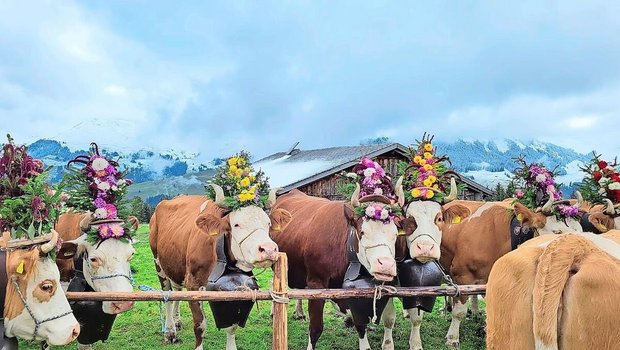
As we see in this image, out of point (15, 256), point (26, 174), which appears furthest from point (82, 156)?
point (15, 256)

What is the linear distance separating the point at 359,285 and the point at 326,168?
37.3 feet

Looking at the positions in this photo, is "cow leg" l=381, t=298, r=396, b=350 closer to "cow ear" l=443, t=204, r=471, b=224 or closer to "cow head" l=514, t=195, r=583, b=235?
"cow ear" l=443, t=204, r=471, b=224

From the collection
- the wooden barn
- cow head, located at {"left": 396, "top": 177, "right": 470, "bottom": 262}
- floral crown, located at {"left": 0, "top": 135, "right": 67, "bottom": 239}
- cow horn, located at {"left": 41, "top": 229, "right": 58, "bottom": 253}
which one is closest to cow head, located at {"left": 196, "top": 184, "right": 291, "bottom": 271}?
cow head, located at {"left": 396, "top": 177, "right": 470, "bottom": 262}

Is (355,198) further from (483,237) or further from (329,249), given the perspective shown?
(483,237)

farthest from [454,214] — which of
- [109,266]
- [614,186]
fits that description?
[109,266]

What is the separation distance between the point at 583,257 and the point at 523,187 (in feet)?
16.2

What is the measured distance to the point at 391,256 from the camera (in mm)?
5496

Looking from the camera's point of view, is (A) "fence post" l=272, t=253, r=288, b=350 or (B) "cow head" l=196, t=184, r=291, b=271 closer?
(A) "fence post" l=272, t=253, r=288, b=350

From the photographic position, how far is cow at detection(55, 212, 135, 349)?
5055mm

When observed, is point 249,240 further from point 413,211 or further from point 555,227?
point 555,227

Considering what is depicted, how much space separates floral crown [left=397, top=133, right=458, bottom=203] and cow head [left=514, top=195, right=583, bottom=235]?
120 centimetres

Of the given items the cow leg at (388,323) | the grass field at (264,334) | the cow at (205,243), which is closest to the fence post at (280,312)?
the cow at (205,243)

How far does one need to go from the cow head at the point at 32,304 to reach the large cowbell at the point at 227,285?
156 centimetres

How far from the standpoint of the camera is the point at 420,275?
19.6 feet
